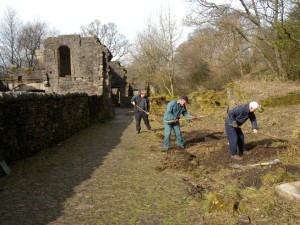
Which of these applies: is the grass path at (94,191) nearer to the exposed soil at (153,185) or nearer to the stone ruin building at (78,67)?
the exposed soil at (153,185)

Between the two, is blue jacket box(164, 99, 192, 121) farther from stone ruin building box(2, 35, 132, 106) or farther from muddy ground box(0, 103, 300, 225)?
stone ruin building box(2, 35, 132, 106)

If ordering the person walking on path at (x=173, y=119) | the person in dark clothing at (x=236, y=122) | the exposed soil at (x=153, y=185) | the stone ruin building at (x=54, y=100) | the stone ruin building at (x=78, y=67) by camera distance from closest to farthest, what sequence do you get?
1. the exposed soil at (x=153, y=185)
2. the person in dark clothing at (x=236, y=122)
3. the stone ruin building at (x=54, y=100)
4. the person walking on path at (x=173, y=119)
5. the stone ruin building at (x=78, y=67)

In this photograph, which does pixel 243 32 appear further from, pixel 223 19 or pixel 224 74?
pixel 224 74

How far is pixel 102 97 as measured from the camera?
2025cm

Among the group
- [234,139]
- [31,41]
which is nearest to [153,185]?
[234,139]

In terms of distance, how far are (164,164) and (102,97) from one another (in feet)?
44.1

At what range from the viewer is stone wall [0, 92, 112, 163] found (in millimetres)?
7574

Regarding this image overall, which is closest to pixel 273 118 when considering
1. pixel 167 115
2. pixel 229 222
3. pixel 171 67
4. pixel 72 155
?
pixel 167 115

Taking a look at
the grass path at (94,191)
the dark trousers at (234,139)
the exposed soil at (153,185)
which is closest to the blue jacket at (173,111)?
the exposed soil at (153,185)

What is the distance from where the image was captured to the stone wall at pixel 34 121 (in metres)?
7.57

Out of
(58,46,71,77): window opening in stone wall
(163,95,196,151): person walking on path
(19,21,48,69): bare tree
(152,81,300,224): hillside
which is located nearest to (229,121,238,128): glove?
(152,81,300,224): hillside

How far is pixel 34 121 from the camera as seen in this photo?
9.12 m

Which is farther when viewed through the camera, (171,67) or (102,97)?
(171,67)

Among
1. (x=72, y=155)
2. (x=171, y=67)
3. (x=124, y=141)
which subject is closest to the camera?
(x=72, y=155)
